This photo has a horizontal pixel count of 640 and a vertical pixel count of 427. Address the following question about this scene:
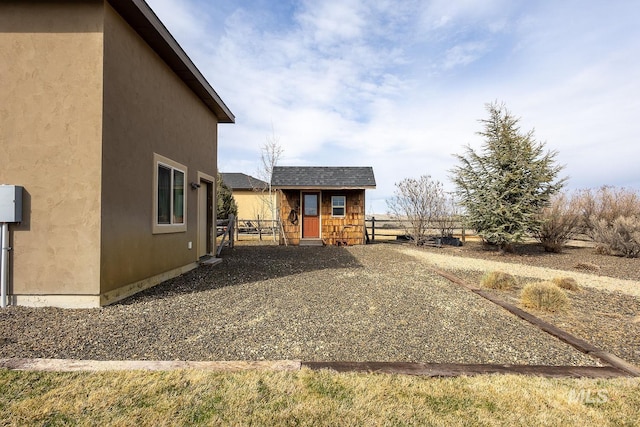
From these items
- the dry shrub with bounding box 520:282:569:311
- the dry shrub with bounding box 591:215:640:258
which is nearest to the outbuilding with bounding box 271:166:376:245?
the dry shrub with bounding box 591:215:640:258

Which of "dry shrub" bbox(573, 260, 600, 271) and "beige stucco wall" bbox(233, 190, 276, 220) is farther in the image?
"beige stucco wall" bbox(233, 190, 276, 220)

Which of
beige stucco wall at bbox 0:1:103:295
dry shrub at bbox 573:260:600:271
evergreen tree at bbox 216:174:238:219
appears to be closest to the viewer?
beige stucco wall at bbox 0:1:103:295

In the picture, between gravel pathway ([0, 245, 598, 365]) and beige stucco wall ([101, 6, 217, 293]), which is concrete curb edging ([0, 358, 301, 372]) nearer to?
gravel pathway ([0, 245, 598, 365])

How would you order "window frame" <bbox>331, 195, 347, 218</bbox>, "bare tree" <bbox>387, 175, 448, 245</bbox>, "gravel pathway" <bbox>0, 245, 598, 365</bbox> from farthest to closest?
"window frame" <bbox>331, 195, 347, 218</bbox>, "bare tree" <bbox>387, 175, 448, 245</bbox>, "gravel pathway" <bbox>0, 245, 598, 365</bbox>

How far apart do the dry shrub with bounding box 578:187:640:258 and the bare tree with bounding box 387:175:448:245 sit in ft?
17.5

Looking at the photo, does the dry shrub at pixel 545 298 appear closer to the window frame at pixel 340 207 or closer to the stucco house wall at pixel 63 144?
the stucco house wall at pixel 63 144

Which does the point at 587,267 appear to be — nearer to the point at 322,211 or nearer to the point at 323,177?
the point at 322,211

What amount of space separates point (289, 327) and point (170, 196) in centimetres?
419

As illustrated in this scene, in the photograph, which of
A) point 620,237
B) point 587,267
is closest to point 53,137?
point 587,267

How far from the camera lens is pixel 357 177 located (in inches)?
543

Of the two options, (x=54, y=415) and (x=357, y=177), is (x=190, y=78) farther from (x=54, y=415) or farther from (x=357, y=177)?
(x=357, y=177)

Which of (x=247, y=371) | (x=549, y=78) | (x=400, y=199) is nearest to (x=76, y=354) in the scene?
(x=247, y=371)

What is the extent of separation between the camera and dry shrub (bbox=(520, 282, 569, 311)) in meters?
4.55

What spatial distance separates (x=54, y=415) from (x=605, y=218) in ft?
54.6
